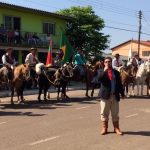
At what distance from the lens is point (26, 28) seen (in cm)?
3675

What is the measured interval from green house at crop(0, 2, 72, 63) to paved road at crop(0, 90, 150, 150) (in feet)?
48.3

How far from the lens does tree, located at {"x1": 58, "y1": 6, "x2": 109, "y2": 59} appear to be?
135ft

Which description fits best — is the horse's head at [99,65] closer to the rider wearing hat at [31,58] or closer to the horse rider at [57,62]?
the horse rider at [57,62]

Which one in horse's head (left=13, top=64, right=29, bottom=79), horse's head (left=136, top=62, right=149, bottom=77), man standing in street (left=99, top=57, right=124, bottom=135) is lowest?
man standing in street (left=99, top=57, right=124, bottom=135)

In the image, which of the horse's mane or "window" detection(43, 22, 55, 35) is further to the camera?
"window" detection(43, 22, 55, 35)

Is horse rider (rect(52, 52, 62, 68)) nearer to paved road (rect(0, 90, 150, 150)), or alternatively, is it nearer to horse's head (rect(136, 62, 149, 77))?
horse's head (rect(136, 62, 149, 77))

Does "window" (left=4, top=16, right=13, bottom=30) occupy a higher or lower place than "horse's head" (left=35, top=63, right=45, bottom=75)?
higher

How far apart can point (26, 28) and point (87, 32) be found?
6.91 metres

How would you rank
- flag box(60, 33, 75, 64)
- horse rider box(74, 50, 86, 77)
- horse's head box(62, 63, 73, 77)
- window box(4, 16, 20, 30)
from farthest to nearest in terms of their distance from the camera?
window box(4, 16, 20, 30)
flag box(60, 33, 75, 64)
horse rider box(74, 50, 86, 77)
horse's head box(62, 63, 73, 77)

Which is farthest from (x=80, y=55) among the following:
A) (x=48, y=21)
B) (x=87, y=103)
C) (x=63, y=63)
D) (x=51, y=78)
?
(x=48, y=21)

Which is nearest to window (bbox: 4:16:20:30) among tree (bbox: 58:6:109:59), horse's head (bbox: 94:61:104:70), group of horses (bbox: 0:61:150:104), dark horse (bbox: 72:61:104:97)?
tree (bbox: 58:6:109:59)

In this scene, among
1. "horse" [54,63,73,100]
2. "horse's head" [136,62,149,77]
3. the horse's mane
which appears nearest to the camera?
the horse's mane

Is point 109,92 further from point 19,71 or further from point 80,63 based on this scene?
point 80,63

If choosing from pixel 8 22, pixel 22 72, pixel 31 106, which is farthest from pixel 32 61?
pixel 8 22
